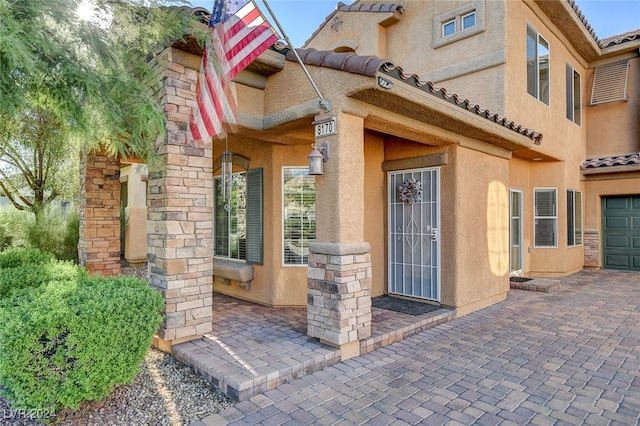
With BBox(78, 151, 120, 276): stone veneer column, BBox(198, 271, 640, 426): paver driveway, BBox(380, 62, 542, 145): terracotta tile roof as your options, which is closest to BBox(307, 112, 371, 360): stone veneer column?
BBox(198, 271, 640, 426): paver driveway

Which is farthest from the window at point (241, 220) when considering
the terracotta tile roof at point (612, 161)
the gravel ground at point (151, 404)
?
the terracotta tile roof at point (612, 161)

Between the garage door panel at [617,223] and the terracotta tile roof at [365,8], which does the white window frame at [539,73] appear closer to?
the terracotta tile roof at [365,8]

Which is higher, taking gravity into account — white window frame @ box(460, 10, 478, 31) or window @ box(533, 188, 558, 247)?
white window frame @ box(460, 10, 478, 31)

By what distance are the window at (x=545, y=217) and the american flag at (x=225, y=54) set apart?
32.7ft

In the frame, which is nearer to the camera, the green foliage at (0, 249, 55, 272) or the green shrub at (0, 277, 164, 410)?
the green shrub at (0, 277, 164, 410)

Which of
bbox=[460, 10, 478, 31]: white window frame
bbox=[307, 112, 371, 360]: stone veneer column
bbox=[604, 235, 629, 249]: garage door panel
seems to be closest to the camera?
bbox=[307, 112, 371, 360]: stone veneer column

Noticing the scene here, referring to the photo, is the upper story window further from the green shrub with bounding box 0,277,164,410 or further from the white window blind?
the green shrub with bounding box 0,277,164,410

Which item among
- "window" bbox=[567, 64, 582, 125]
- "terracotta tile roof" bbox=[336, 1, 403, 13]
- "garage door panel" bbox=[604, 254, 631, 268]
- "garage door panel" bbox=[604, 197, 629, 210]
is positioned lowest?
"garage door panel" bbox=[604, 254, 631, 268]

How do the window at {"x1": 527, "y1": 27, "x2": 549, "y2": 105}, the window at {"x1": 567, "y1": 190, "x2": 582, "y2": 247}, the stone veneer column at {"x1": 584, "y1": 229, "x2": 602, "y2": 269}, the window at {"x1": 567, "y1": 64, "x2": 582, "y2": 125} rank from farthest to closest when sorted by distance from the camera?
the stone veneer column at {"x1": 584, "y1": 229, "x2": 602, "y2": 269} < the window at {"x1": 567, "y1": 64, "x2": 582, "y2": 125} < the window at {"x1": 567, "y1": 190, "x2": 582, "y2": 247} < the window at {"x1": 527, "y1": 27, "x2": 549, "y2": 105}

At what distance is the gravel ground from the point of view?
3535mm

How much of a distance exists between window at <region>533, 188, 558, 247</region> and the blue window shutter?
8.46m

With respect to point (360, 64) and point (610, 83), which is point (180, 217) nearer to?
point (360, 64)

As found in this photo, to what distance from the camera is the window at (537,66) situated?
10.0 m

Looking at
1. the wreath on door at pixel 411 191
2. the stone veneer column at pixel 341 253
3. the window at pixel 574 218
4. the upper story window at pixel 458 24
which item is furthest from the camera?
the window at pixel 574 218
